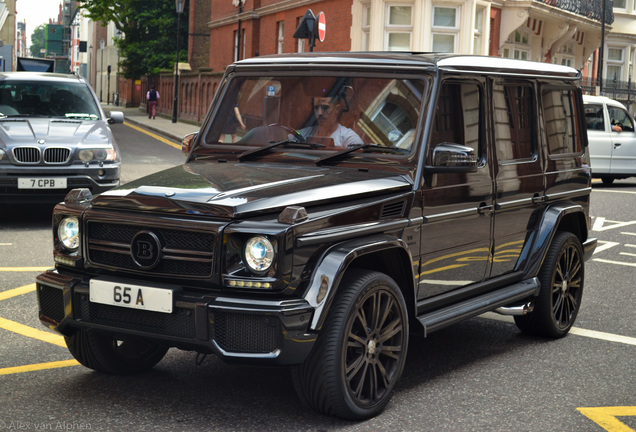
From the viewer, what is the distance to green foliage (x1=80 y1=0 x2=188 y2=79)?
215 feet

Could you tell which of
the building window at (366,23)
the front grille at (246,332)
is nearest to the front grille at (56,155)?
the front grille at (246,332)

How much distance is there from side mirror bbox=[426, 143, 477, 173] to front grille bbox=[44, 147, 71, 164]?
730 cm

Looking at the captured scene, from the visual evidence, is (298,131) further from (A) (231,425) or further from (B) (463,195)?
(A) (231,425)

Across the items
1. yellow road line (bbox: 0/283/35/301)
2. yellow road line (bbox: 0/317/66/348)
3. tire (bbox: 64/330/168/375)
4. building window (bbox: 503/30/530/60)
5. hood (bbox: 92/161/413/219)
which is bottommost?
yellow road line (bbox: 0/317/66/348)

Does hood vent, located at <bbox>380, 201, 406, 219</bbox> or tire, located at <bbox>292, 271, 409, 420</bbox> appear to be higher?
hood vent, located at <bbox>380, 201, 406, 219</bbox>

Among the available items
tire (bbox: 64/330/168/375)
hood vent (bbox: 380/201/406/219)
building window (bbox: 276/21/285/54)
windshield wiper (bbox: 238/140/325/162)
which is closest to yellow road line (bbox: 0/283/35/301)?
tire (bbox: 64/330/168/375)

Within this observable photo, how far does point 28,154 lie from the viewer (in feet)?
37.9

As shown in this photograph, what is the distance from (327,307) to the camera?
4426 millimetres

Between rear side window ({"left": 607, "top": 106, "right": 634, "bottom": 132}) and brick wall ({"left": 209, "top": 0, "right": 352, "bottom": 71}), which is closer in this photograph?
rear side window ({"left": 607, "top": 106, "right": 634, "bottom": 132})

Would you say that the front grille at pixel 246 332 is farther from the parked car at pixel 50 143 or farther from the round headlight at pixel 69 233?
the parked car at pixel 50 143

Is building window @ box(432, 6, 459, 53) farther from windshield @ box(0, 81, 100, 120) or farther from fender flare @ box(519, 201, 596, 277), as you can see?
fender flare @ box(519, 201, 596, 277)

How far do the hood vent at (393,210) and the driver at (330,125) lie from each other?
570 mm

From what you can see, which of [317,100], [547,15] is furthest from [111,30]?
[317,100]

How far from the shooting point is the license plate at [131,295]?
14.6 ft
